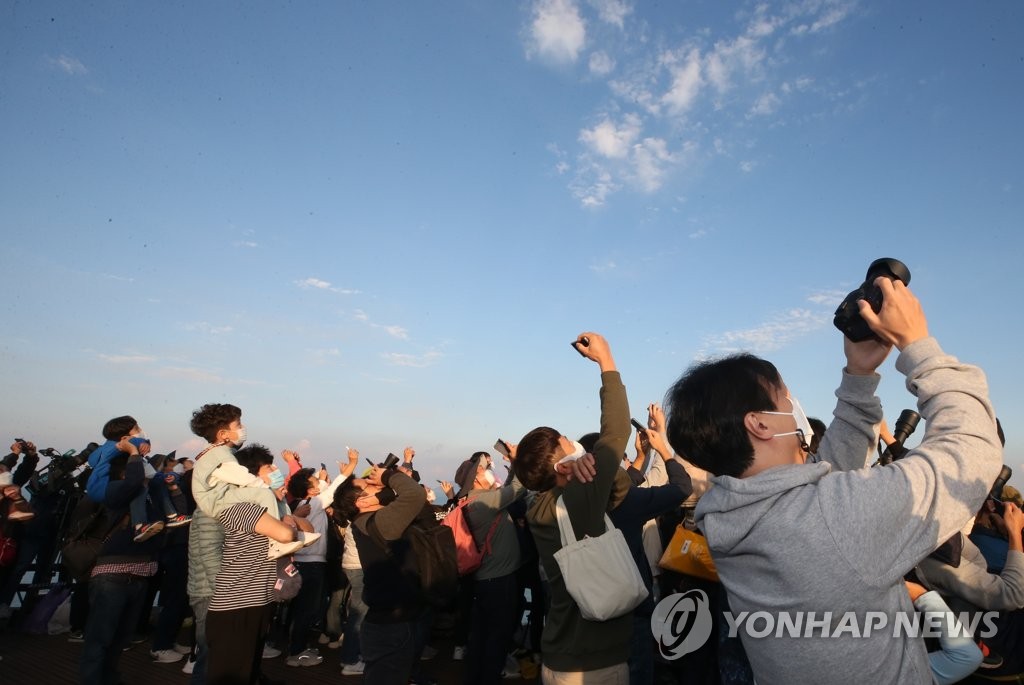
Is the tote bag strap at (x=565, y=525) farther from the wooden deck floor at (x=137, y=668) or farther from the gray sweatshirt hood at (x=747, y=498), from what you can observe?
the wooden deck floor at (x=137, y=668)

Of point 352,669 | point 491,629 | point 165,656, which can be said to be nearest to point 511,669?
point 352,669

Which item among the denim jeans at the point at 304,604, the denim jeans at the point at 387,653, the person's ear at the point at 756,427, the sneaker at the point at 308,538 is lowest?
the denim jeans at the point at 304,604

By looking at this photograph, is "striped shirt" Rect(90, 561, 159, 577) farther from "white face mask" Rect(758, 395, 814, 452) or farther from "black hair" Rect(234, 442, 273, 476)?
"white face mask" Rect(758, 395, 814, 452)

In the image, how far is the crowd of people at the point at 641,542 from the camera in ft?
4.74

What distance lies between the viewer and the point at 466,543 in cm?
A: 562

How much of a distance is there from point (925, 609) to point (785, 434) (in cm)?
115

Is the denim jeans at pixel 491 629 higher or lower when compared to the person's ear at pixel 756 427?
lower

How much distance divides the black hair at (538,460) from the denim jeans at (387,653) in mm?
1613

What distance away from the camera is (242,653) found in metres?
4.22

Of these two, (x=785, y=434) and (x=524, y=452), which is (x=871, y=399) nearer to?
(x=785, y=434)

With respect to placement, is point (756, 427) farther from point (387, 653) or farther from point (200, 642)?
point (200, 642)

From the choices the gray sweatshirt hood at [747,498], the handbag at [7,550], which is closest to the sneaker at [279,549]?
the gray sweatshirt hood at [747,498]

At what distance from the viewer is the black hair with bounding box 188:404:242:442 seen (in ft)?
16.3

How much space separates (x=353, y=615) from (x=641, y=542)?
453 centimetres
